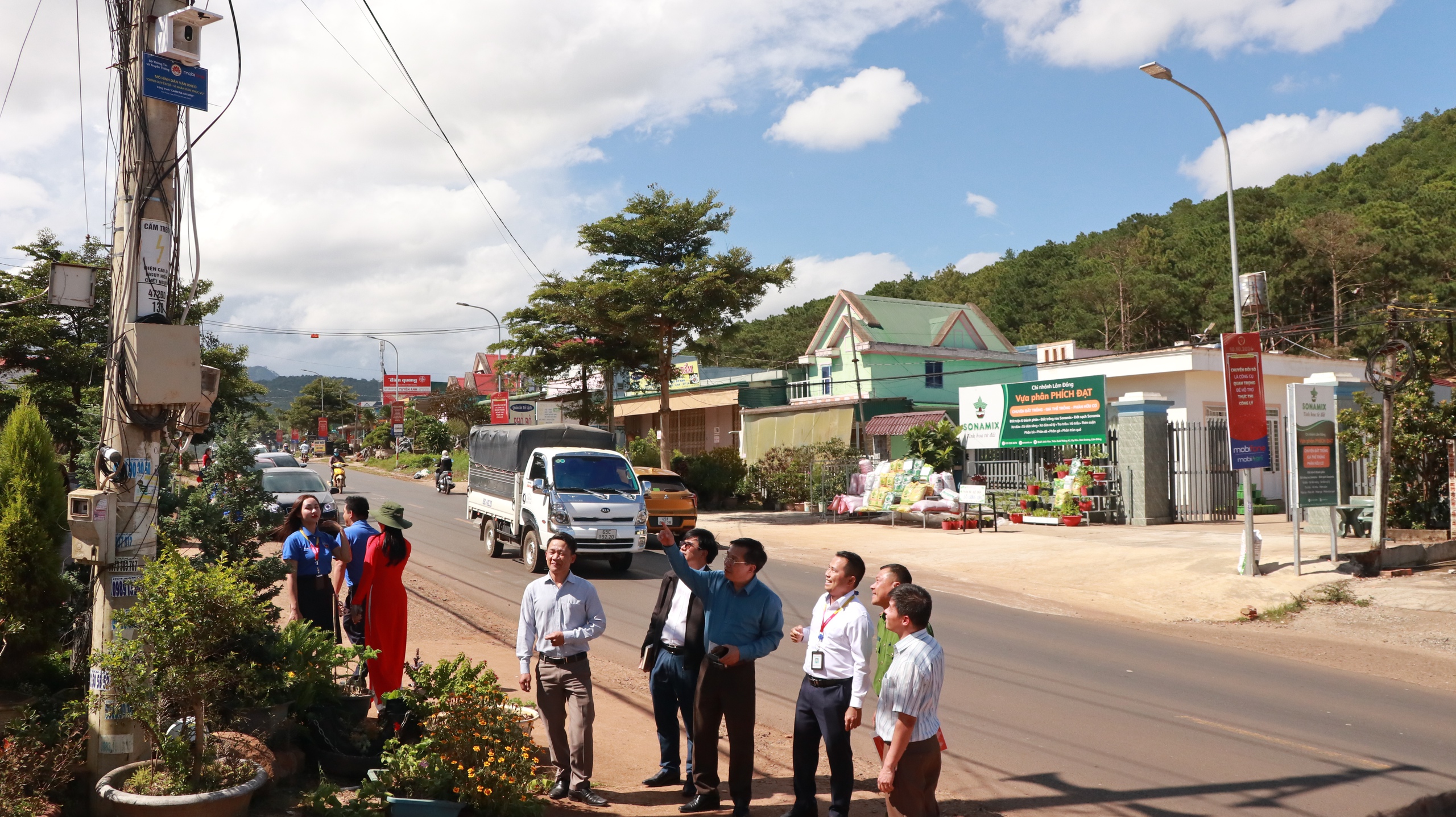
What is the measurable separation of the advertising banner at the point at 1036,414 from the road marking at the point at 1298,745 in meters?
17.7

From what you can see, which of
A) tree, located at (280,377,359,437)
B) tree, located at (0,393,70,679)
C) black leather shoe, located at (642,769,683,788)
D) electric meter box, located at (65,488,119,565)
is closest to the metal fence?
black leather shoe, located at (642,769,683,788)

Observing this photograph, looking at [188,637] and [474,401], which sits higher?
[474,401]

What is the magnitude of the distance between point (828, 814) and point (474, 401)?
63.4m

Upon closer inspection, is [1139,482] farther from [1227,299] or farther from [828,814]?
[1227,299]

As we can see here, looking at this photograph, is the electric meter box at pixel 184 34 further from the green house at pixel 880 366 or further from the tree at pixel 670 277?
the green house at pixel 880 366

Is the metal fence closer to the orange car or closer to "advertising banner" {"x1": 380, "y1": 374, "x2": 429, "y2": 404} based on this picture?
the orange car

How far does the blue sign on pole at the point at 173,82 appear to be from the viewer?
211 inches

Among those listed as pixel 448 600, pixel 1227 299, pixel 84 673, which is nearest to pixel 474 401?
pixel 1227 299

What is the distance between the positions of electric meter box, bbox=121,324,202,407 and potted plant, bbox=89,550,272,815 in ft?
2.78

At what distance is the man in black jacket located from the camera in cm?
621

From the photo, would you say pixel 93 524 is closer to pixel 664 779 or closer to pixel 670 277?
pixel 664 779

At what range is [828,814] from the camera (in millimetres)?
5797

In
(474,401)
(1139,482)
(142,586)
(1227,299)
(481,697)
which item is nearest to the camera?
(142,586)

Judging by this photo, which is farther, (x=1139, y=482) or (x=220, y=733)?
(x=1139, y=482)
